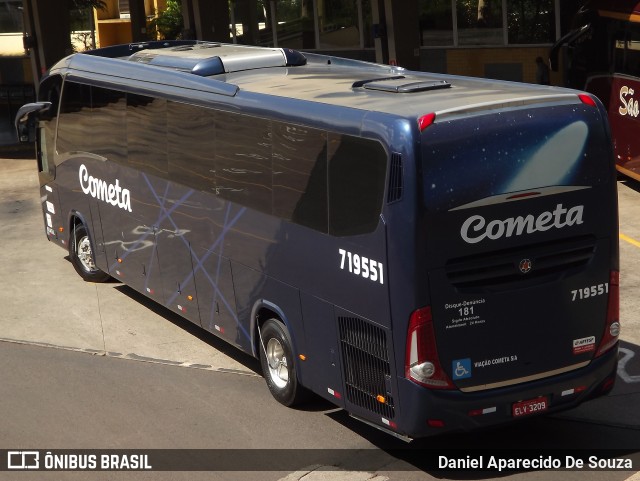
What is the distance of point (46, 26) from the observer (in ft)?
109

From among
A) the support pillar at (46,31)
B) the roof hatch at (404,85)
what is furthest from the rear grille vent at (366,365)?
the support pillar at (46,31)

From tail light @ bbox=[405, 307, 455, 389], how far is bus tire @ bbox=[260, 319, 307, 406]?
2.00 m

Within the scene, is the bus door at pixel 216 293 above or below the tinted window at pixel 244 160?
below

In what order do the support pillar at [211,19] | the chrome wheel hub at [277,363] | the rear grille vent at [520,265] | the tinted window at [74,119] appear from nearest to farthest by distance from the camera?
the rear grille vent at [520,265], the chrome wheel hub at [277,363], the tinted window at [74,119], the support pillar at [211,19]

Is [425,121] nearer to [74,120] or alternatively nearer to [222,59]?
[222,59]

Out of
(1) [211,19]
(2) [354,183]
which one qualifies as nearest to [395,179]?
(2) [354,183]

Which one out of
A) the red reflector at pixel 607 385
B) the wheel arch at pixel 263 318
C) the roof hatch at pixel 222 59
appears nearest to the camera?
the red reflector at pixel 607 385

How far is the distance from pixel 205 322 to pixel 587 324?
4.72m

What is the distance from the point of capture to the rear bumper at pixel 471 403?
834 cm

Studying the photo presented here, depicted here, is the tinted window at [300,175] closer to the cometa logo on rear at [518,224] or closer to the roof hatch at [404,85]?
the roof hatch at [404,85]

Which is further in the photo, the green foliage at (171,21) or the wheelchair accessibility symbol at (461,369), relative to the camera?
the green foliage at (171,21)

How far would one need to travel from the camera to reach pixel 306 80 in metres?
10.8

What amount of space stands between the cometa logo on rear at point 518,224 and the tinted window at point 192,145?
3.79 metres

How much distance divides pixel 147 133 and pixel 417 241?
553cm
